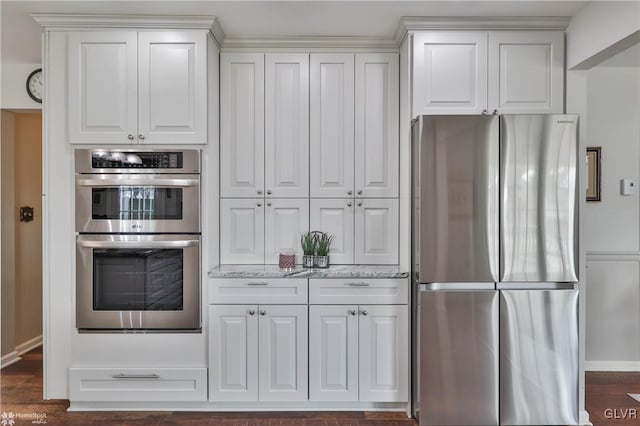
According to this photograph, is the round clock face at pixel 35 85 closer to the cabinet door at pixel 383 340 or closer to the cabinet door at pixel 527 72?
the cabinet door at pixel 383 340

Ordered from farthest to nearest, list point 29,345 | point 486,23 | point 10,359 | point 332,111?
point 29,345
point 10,359
point 332,111
point 486,23

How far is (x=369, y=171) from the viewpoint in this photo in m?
3.16

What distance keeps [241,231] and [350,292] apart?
900 millimetres

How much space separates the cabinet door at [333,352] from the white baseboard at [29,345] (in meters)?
2.82

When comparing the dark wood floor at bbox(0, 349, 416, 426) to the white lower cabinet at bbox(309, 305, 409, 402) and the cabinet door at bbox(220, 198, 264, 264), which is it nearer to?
the white lower cabinet at bbox(309, 305, 409, 402)

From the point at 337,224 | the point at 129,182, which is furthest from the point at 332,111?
the point at 129,182

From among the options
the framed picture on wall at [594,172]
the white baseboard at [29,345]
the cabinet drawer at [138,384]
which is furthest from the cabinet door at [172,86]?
the framed picture on wall at [594,172]

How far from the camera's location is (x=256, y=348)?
9.30 ft

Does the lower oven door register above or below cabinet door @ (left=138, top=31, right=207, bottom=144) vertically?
below

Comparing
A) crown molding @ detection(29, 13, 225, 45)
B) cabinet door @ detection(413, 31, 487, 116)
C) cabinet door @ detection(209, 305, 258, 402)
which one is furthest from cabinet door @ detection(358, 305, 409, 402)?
crown molding @ detection(29, 13, 225, 45)

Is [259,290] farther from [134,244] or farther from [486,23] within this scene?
[486,23]

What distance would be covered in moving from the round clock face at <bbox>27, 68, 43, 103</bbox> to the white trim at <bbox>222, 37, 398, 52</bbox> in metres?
1.56

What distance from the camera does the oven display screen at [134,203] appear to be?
2816 millimetres

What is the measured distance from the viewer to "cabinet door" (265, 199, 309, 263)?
3.20 metres
